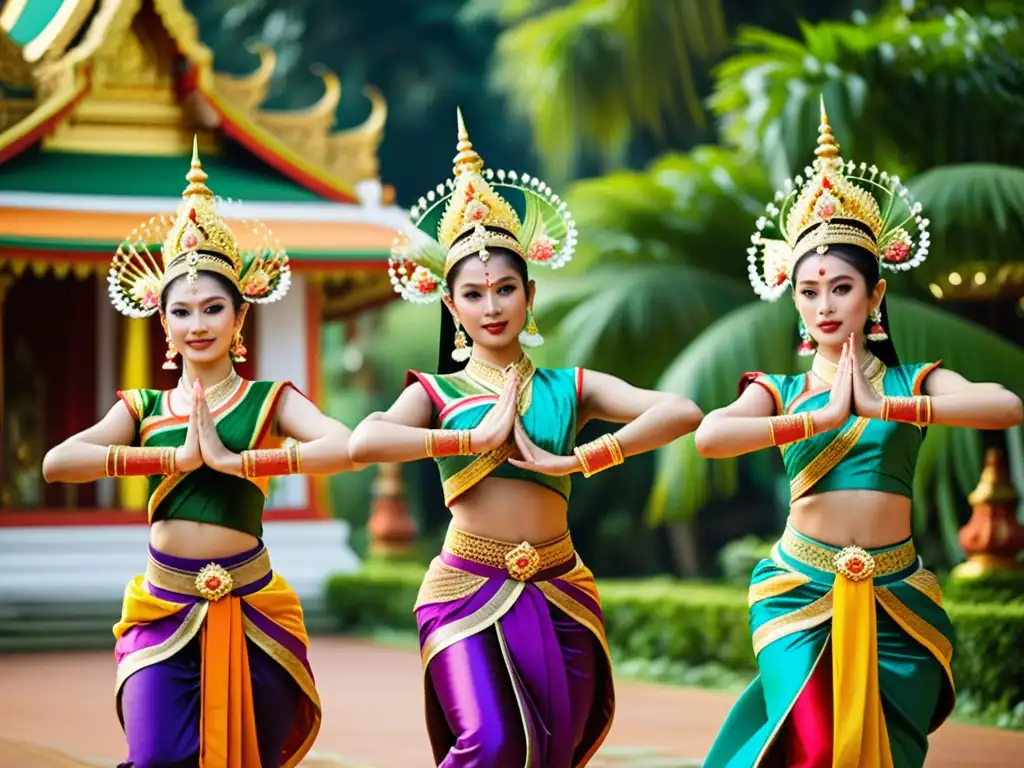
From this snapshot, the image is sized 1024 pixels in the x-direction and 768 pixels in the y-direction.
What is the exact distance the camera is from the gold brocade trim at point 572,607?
16.8 feet

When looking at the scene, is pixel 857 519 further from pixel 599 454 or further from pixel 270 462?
pixel 270 462

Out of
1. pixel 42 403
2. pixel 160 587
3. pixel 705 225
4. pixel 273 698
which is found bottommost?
pixel 273 698

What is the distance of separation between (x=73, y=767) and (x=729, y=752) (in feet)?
9.90

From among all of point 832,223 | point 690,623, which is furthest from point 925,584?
point 690,623

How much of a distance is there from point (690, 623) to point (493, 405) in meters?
5.86

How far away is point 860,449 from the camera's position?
5148mm

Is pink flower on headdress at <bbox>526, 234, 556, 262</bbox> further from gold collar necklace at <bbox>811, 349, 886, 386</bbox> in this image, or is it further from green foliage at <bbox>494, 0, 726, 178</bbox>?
green foliage at <bbox>494, 0, 726, 178</bbox>

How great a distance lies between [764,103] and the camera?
12242 mm

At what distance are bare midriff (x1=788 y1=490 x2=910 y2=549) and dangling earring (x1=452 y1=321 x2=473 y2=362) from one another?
3.63 feet

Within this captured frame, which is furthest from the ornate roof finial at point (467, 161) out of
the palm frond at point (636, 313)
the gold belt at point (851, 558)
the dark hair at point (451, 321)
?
the palm frond at point (636, 313)

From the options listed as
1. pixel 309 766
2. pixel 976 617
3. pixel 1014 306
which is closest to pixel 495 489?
pixel 309 766

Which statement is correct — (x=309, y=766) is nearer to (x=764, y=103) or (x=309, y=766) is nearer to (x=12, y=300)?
(x=764, y=103)

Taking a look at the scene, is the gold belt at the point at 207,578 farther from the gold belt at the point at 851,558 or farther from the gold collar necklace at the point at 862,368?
the gold collar necklace at the point at 862,368

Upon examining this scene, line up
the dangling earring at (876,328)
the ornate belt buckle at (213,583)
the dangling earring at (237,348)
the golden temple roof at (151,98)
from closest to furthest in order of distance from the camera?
the ornate belt buckle at (213,583) → the dangling earring at (876,328) → the dangling earring at (237,348) → the golden temple roof at (151,98)
